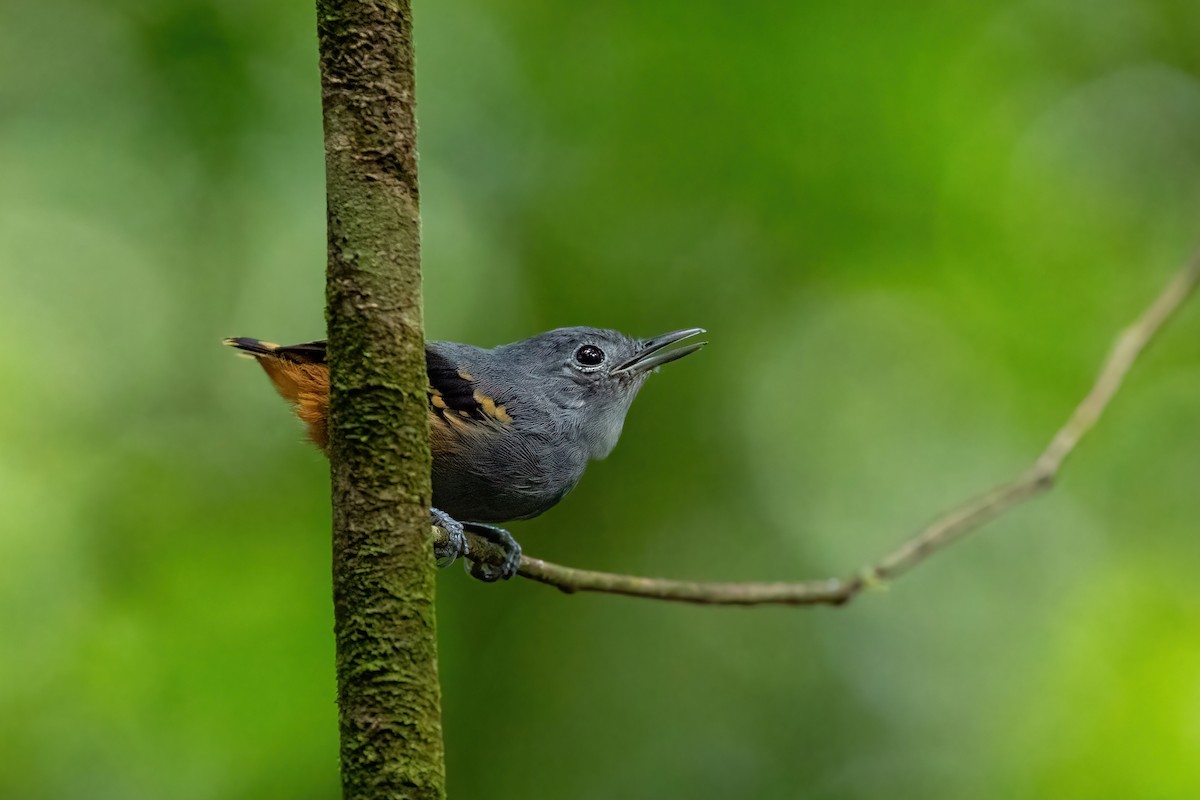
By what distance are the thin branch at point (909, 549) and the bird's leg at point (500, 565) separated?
6cm

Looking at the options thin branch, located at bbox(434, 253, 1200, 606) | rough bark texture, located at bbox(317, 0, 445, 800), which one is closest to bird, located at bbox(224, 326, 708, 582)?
thin branch, located at bbox(434, 253, 1200, 606)

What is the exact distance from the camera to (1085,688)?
704cm

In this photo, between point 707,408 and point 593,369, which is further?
point 707,408

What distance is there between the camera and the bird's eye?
5.38m

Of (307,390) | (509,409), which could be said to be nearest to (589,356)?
(509,409)

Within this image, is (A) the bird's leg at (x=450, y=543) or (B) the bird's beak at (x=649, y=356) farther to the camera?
(B) the bird's beak at (x=649, y=356)

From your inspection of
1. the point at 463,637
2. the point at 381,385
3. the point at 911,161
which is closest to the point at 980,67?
the point at 911,161

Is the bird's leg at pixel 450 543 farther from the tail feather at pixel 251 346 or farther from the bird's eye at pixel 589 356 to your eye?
the tail feather at pixel 251 346

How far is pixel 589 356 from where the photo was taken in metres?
5.42

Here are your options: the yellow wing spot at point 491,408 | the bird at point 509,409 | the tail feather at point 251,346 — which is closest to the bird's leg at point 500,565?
the bird at point 509,409

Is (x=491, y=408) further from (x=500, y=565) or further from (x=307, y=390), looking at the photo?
(x=500, y=565)

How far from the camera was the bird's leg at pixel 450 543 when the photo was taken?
3.92 metres

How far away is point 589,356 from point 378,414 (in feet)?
9.91

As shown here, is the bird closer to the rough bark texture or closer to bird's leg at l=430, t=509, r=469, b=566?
bird's leg at l=430, t=509, r=469, b=566
